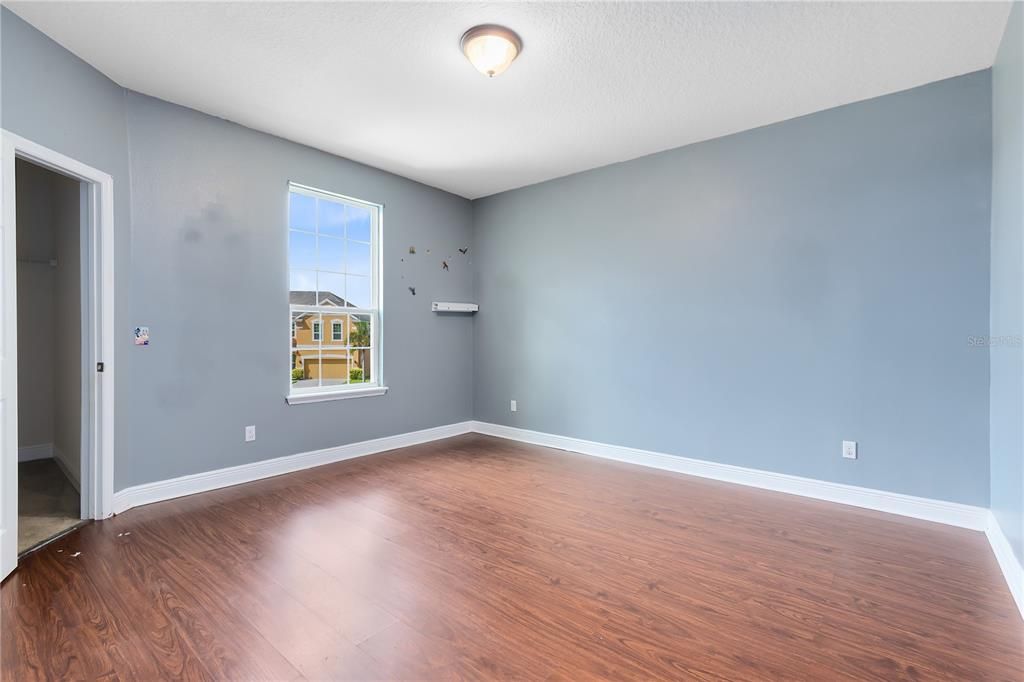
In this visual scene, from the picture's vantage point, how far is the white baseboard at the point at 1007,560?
2.06 m

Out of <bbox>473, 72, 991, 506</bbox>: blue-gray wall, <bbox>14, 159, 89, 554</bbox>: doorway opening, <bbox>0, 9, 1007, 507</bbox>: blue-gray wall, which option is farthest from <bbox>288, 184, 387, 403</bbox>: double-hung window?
<bbox>473, 72, 991, 506</bbox>: blue-gray wall

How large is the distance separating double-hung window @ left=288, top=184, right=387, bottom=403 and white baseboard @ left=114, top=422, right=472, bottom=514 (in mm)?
497

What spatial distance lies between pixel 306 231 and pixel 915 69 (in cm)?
443

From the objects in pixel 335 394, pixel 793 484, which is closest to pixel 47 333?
pixel 335 394

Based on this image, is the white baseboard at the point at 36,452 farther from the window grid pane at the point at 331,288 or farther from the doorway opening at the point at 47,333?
the window grid pane at the point at 331,288

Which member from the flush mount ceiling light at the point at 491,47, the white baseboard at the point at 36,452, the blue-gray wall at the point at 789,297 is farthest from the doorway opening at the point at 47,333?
the blue-gray wall at the point at 789,297

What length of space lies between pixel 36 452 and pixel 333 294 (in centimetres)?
293

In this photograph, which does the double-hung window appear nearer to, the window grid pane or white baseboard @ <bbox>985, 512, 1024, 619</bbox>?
the window grid pane

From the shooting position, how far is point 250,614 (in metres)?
1.97

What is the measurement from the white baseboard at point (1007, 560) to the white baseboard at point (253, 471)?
4309mm

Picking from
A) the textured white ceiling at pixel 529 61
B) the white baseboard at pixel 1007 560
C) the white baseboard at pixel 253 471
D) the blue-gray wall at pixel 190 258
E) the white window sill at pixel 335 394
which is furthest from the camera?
the white window sill at pixel 335 394

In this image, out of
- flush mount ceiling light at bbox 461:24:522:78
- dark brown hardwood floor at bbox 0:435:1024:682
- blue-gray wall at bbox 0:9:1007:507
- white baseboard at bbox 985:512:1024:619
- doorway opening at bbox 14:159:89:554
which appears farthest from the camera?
doorway opening at bbox 14:159:89:554

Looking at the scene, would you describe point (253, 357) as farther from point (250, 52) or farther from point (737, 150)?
point (737, 150)

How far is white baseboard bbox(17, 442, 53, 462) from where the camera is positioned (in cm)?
419
